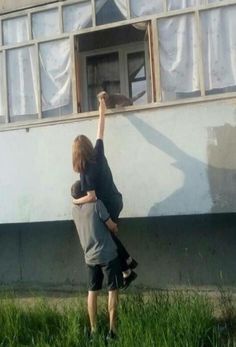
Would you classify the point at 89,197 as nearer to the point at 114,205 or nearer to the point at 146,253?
the point at 114,205

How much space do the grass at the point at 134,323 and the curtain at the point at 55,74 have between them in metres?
2.43

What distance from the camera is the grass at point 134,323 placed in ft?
14.7

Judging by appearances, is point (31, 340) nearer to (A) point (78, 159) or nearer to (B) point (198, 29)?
(A) point (78, 159)

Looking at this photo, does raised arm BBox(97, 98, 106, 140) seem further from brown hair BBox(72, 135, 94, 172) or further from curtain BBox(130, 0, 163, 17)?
curtain BBox(130, 0, 163, 17)

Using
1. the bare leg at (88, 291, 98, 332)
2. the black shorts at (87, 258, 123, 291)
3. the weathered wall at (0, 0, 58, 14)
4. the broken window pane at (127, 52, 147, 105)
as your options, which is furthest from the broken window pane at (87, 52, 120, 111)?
the bare leg at (88, 291, 98, 332)

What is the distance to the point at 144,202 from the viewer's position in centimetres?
616

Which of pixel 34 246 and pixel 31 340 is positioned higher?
pixel 34 246

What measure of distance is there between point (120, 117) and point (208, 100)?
1.02 metres

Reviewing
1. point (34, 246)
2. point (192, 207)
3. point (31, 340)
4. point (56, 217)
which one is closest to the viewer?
point (31, 340)

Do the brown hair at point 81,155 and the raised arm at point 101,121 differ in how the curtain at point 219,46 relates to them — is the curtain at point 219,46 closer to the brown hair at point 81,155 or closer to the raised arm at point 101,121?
the raised arm at point 101,121

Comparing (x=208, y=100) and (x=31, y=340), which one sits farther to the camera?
(x=208, y=100)

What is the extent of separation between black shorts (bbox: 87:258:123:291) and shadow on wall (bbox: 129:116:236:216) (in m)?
1.07

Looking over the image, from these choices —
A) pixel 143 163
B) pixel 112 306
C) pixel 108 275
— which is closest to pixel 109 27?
pixel 143 163

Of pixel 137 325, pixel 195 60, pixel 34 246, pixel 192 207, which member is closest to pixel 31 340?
pixel 137 325
